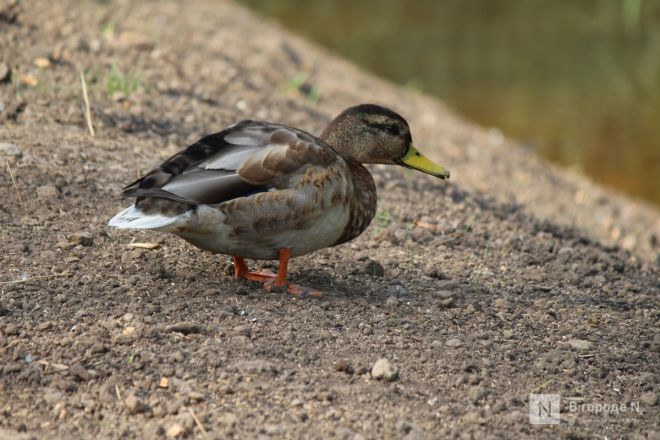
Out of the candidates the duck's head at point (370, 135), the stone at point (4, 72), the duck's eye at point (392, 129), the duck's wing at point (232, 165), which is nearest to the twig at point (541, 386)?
the duck's head at point (370, 135)

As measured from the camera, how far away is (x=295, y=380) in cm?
378

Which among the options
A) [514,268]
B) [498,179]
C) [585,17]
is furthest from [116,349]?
[585,17]

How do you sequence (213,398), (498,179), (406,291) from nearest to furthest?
(213,398) < (406,291) < (498,179)

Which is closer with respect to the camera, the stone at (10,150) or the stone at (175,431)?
the stone at (175,431)

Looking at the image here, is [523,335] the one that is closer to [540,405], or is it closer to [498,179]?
[540,405]

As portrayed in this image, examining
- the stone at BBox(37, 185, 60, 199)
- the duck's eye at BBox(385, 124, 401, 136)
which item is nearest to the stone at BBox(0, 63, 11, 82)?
the stone at BBox(37, 185, 60, 199)

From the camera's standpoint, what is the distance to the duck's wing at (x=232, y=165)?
414 centimetres

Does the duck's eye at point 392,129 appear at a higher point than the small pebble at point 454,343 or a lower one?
higher

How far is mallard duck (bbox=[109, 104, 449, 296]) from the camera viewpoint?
13.6 feet

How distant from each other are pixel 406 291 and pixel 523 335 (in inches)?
24.3

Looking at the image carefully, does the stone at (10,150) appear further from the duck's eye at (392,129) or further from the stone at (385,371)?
the stone at (385,371)

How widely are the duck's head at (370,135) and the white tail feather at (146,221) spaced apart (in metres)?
1.01

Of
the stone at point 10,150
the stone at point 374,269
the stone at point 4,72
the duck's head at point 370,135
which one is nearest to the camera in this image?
the duck's head at point 370,135

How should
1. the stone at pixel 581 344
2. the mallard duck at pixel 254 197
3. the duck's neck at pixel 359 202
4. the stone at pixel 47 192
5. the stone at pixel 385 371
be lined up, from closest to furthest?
the stone at pixel 385 371 → the mallard duck at pixel 254 197 → the stone at pixel 581 344 → the duck's neck at pixel 359 202 → the stone at pixel 47 192
